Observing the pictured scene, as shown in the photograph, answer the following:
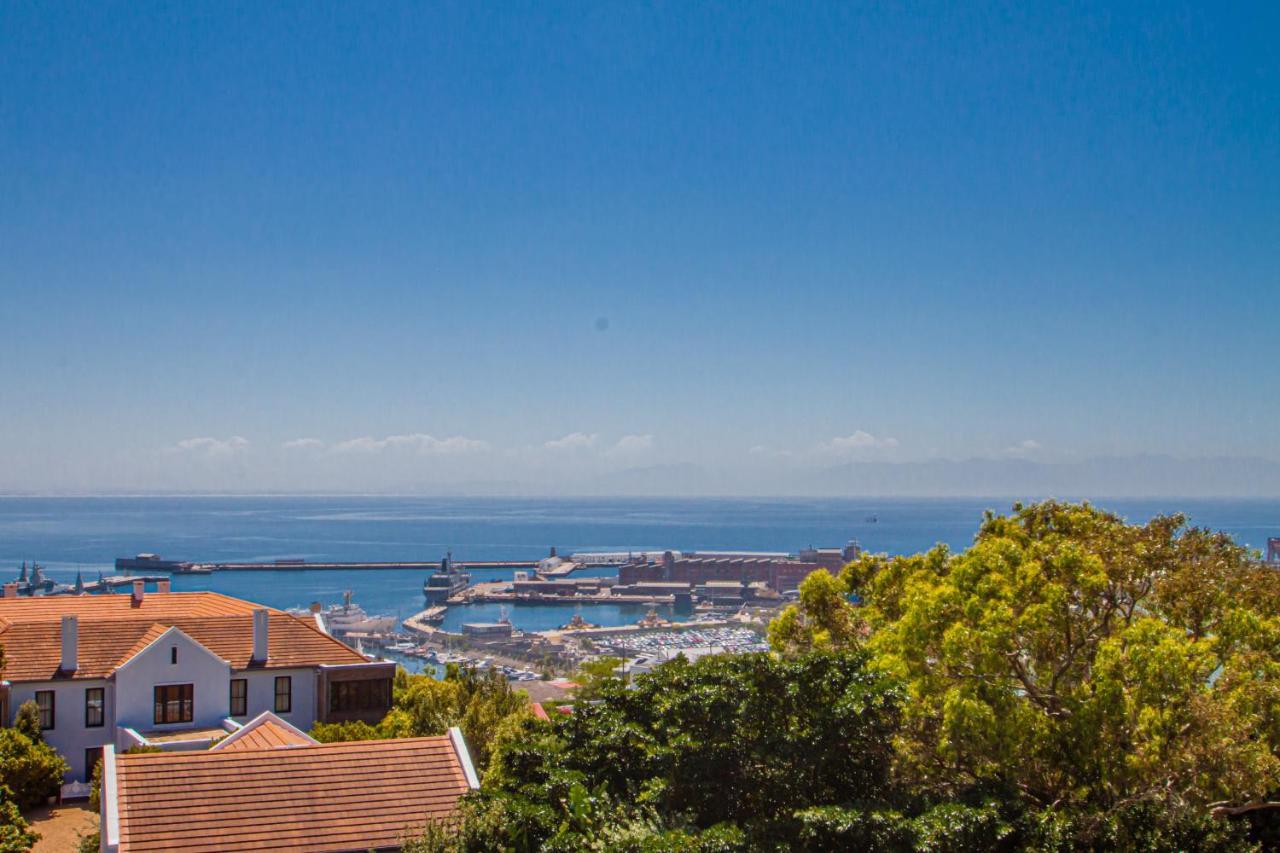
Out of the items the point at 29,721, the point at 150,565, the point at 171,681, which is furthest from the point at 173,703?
the point at 150,565

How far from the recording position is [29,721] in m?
25.5

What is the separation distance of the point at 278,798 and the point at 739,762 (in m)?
7.17

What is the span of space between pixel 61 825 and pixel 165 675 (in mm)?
4920

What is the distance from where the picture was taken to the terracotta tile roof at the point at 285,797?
15055 millimetres

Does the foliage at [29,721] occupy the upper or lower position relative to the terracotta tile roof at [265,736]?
lower

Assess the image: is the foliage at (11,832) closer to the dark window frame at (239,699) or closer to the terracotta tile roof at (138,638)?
the terracotta tile roof at (138,638)

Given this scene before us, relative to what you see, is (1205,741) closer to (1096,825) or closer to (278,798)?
(1096,825)

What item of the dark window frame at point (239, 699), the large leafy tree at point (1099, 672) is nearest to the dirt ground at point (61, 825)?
the dark window frame at point (239, 699)

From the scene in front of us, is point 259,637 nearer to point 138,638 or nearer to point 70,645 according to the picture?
point 138,638

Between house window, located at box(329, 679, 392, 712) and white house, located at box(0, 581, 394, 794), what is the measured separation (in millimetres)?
29

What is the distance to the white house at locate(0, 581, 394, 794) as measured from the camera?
2703 centimetres

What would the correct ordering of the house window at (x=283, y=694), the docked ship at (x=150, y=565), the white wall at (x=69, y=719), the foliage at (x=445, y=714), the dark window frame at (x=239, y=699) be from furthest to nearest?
1. the docked ship at (x=150, y=565)
2. the house window at (x=283, y=694)
3. the dark window frame at (x=239, y=699)
4. the white wall at (x=69, y=719)
5. the foliage at (x=445, y=714)

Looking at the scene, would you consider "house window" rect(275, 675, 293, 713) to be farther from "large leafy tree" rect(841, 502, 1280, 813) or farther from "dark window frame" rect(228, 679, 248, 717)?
"large leafy tree" rect(841, 502, 1280, 813)

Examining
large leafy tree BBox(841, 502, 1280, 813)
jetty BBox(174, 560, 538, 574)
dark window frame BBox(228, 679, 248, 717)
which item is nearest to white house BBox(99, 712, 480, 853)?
large leafy tree BBox(841, 502, 1280, 813)
